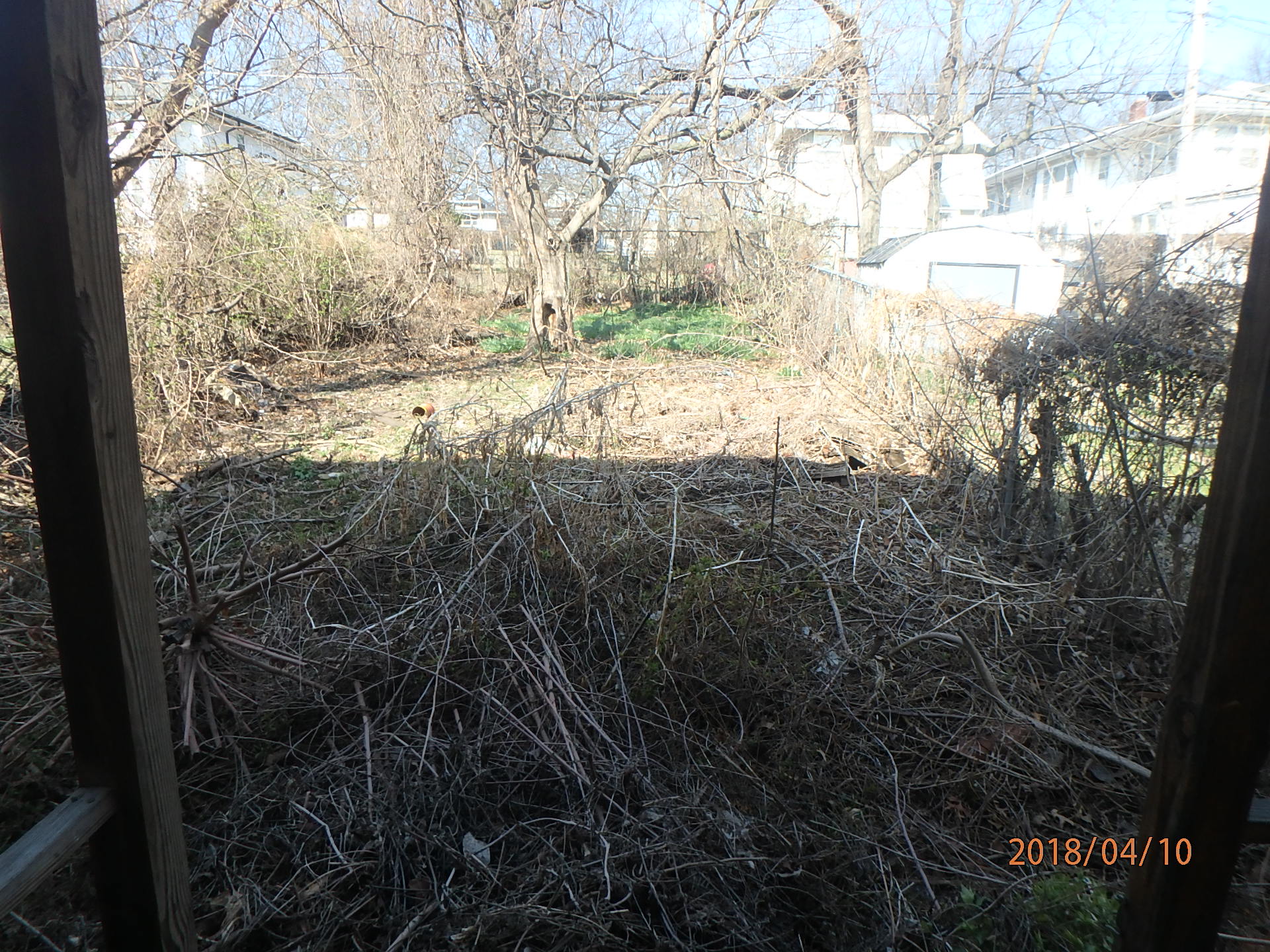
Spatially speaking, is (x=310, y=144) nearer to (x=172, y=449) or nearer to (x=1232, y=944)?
(x=172, y=449)

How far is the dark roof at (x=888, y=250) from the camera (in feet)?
44.4

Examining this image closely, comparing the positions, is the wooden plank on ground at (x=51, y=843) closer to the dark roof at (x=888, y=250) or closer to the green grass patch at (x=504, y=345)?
the green grass patch at (x=504, y=345)

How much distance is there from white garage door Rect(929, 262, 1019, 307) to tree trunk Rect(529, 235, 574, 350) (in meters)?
6.06

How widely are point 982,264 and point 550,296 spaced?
24.0ft

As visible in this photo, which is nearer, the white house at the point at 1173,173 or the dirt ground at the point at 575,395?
the white house at the point at 1173,173

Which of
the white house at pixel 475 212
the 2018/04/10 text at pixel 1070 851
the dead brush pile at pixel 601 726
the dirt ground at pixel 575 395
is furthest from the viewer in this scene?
the white house at pixel 475 212

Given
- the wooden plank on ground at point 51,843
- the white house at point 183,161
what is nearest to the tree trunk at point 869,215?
the white house at point 183,161

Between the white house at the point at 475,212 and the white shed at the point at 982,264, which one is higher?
the white house at the point at 475,212

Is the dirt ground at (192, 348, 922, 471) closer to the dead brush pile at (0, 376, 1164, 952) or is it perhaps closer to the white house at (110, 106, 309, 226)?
the dead brush pile at (0, 376, 1164, 952)

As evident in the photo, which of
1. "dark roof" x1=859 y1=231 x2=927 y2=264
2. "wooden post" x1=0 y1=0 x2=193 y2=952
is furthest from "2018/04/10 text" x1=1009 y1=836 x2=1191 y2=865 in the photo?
"dark roof" x1=859 y1=231 x2=927 y2=264

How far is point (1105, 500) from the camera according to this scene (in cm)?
381

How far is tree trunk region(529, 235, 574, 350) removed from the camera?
1294 centimetres

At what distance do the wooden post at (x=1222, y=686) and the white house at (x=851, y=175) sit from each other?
11.0 metres

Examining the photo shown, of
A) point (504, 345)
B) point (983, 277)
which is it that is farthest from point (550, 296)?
point (983, 277)
